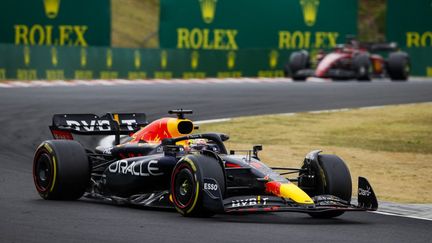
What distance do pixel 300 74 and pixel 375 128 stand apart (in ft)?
51.2

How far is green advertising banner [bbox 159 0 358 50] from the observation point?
3603 centimetres

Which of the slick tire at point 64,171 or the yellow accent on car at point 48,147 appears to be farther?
the yellow accent on car at point 48,147

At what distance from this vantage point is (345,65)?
3738cm

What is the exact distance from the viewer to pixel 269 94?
1133 inches

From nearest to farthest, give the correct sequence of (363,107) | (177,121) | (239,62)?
(177,121), (363,107), (239,62)

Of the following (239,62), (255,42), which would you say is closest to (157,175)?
(239,62)

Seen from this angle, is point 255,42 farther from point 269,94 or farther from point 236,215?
point 236,215

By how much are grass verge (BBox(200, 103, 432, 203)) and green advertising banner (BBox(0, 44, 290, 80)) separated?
9810 mm

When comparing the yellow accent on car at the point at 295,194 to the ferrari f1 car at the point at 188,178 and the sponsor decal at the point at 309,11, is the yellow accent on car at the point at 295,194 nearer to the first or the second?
the ferrari f1 car at the point at 188,178

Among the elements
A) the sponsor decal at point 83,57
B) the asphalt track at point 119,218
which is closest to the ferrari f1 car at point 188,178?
the asphalt track at point 119,218

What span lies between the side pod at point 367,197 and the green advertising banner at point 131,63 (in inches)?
798

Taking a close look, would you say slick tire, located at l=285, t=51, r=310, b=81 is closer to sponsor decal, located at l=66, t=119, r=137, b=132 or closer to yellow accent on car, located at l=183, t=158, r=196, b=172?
sponsor decal, located at l=66, t=119, r=137, b=132

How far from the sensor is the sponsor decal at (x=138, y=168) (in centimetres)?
1053

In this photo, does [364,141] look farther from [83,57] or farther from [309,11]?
[309,11]
